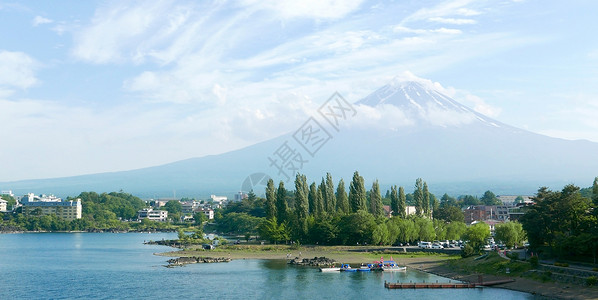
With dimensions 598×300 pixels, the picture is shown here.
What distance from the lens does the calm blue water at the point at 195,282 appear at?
39000 mm

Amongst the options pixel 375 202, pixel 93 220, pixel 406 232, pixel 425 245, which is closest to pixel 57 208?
pixel 93 220

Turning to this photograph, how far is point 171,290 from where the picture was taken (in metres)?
40.6

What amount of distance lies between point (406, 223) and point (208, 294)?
33.7 metres

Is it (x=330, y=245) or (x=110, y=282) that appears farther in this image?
(x=330, y=245)

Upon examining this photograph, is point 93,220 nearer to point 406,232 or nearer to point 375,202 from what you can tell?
point 375,202

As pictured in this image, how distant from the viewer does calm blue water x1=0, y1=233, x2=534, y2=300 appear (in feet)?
128

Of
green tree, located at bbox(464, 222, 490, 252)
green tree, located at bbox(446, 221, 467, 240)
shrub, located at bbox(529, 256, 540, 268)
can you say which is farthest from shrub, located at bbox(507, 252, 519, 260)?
green tree, located at bbox(446, 221, 467, 240)

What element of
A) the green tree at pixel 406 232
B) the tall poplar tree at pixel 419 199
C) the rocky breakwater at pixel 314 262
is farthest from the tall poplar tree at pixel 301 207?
the tall poplar tree at pixel 419 199

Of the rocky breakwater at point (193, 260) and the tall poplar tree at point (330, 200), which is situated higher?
the tall poplar tree at point (330, 200)


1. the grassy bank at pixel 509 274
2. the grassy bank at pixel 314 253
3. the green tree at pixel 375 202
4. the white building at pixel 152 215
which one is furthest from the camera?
the white building at pixel 152 215

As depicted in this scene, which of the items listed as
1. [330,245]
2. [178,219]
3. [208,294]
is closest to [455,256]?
[330,245]

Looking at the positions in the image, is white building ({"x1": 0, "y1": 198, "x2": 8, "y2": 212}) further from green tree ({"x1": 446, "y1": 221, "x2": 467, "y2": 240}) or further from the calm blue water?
green tree ({"x1": 446, "y1": 221, "x2": 467, "y2": 240})

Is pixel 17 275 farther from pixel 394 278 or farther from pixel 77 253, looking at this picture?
pixel 394 278

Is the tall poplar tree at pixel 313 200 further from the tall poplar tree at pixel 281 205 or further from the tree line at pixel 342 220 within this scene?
the tall poplar tree at pixel 281 205
